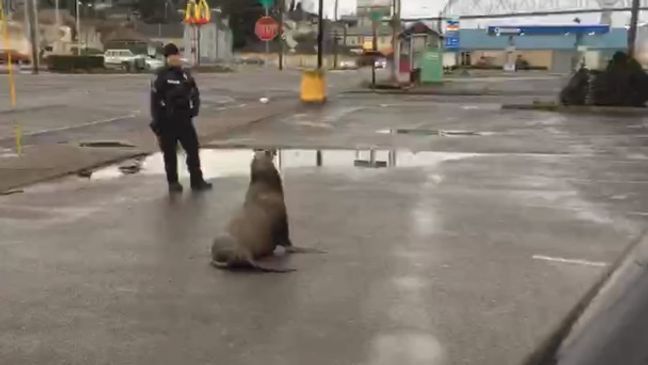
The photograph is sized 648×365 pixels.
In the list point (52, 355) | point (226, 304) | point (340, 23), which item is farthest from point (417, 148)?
point (340, 23)

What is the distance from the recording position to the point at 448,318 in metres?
5.68

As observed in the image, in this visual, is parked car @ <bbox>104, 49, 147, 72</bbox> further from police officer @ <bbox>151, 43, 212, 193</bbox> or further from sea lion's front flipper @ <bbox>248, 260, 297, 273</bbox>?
sea lion's front flipper @ <bbox>248, 260, 297, 273</bbox>

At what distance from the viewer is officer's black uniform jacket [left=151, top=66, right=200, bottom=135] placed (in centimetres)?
1077

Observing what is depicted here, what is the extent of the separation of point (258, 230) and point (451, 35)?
2582 inches

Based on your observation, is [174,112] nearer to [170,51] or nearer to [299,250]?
[170,51]

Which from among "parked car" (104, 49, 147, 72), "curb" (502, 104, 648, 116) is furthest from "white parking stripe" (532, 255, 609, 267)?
"parked car" (104, 49, 147, 72)

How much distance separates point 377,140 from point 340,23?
108 m

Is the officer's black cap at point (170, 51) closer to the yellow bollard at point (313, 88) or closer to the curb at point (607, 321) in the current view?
the curb at point (607, 321)

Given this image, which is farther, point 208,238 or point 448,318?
point 208,238

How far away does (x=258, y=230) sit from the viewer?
7074mm

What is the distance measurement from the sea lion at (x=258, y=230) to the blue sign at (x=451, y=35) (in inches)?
2229

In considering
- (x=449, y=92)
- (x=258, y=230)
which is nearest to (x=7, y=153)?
(x=258, y=230)

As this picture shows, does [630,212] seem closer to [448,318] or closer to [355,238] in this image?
[355,238]

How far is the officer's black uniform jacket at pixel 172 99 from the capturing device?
35.3ft
